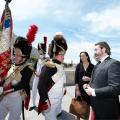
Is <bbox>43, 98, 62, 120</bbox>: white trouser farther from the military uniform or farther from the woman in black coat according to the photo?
the woman in black coat

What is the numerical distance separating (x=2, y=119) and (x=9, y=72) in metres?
0.70

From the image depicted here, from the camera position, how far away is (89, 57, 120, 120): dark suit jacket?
553 centimetres

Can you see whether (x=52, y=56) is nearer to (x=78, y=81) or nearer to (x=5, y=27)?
(x=5, y=27)

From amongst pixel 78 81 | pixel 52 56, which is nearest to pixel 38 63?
pixel 78 81

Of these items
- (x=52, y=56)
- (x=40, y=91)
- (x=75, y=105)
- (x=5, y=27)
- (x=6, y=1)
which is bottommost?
(x=75, y=105)

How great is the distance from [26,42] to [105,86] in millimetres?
1361

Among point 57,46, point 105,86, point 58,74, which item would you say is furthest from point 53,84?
Result: point 105,86

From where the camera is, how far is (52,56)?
20.0ft

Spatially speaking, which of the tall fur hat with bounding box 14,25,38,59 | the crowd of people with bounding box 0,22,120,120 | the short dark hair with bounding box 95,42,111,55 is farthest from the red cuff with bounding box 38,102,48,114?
the short dark hair with bounding box 95,42,111,55

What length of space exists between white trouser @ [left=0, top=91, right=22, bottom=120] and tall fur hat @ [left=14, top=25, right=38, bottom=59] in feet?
2.08

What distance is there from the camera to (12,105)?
575 centimetres

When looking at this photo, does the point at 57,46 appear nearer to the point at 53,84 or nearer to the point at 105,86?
the point at 53,84

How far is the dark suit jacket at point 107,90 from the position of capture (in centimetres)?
553

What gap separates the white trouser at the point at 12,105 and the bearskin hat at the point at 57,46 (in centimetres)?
84
